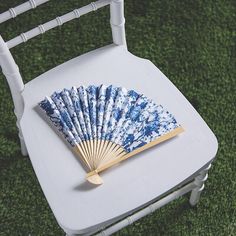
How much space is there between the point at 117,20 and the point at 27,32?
0.70 ft

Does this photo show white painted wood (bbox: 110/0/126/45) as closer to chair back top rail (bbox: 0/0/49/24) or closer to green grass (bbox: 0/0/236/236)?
chair back top rail (bbox: 0/0/49/24)

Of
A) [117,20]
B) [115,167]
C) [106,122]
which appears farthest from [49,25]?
[115,167]

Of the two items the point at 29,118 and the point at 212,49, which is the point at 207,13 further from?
the point at 29,118

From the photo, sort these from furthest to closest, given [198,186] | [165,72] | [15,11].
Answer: [165,72], [198,186], [15,11]

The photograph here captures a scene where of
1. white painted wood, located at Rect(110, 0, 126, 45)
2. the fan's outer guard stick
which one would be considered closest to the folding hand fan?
the fan's outer guard stick

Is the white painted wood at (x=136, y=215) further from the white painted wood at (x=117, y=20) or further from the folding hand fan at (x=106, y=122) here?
the white painted wood at (x=117, y=20)

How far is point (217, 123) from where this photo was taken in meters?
1.84

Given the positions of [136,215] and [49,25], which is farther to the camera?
[136,215]

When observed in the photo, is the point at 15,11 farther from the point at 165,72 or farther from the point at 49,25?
the point at 165,72

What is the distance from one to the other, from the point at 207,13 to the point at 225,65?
0.21 m

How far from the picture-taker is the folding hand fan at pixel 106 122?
1302mm

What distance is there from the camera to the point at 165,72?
6.33 feet

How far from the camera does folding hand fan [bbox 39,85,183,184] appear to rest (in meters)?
1.30

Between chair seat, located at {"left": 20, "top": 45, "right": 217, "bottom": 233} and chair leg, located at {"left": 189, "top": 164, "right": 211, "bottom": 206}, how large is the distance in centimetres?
11
